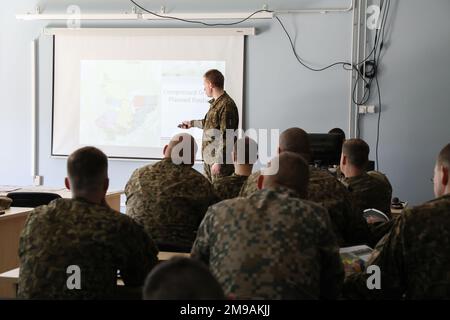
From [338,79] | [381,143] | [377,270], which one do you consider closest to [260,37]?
[338,79]

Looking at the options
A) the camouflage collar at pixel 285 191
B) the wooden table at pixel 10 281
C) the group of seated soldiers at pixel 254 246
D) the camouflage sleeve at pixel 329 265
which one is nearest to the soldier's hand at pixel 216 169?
the wooden table at pixel 10 281

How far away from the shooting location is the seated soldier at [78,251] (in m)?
2.19

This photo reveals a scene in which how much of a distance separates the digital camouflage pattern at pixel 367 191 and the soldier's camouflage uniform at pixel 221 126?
5.25 feet

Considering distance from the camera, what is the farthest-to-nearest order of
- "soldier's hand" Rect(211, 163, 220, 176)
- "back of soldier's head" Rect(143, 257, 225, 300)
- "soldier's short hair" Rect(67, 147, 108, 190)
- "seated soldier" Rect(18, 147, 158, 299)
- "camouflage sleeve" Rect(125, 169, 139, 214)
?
1. "soldier's hand" Rect(211, 163, 220, 176)
2. "camouflage sleeve" Rect(125, 169, 139, 214)
3. "soldier's short hair" Rect(67, 147, 108, 190)
4. "seated soldier" Rect(18, 147, 158, 299)
5. "back of soldier's head" Rect(143, 257, 225, 300)

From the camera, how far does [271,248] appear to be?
1.97 m

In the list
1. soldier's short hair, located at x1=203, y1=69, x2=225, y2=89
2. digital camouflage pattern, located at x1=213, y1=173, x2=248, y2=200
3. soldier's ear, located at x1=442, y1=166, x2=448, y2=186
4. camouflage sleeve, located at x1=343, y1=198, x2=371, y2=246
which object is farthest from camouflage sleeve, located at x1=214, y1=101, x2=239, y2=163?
soldier's ear, located at x1=442, y1=166, x2=448, y2=186

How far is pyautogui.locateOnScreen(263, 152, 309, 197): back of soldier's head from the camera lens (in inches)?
89.8

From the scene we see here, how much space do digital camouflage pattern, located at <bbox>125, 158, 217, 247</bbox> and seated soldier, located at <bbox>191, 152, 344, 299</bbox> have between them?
4.21 feet

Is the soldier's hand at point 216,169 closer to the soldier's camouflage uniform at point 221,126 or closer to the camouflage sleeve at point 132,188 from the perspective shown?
the soldier's camouflage uniform at point 221,126

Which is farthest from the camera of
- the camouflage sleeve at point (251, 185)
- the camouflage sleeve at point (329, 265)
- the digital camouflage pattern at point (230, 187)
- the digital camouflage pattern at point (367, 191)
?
the digital camouflage pattern at point (230, 187)

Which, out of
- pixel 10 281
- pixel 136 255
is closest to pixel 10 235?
pixel 10 281

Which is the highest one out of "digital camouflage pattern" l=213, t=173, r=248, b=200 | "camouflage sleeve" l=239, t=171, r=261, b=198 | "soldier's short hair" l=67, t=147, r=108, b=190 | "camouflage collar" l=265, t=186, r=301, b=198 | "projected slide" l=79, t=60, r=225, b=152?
"projected slide" l=79, t=60, r=225, b=152

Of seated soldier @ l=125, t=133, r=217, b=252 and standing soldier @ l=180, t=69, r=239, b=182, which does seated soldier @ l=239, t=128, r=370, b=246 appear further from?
standing soldier @ l=180, t=69, r=239, b=182

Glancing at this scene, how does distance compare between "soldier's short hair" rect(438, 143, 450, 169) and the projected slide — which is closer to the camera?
"soldier's short hair" rect(438, 143, 450, 169)
